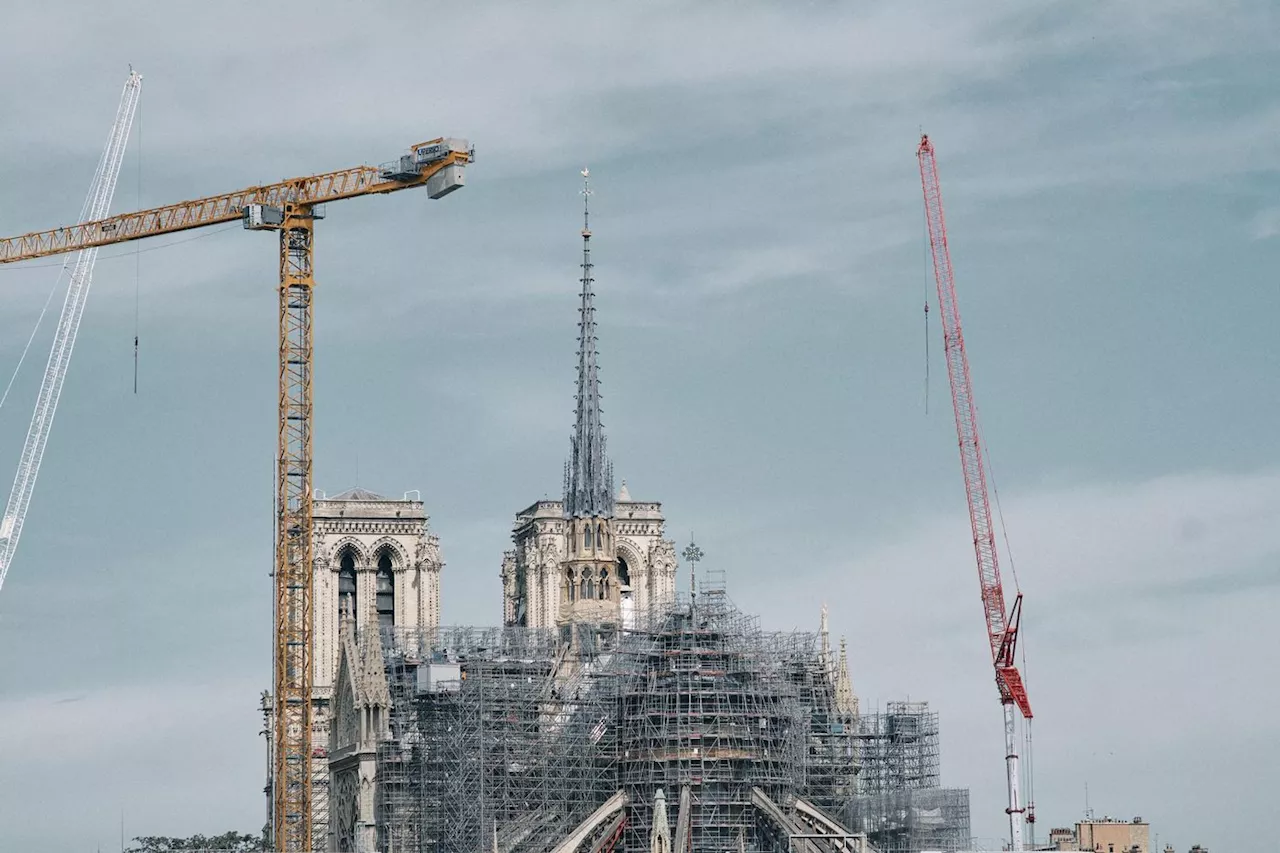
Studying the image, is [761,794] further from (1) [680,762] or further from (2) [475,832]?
(2) [475,832]

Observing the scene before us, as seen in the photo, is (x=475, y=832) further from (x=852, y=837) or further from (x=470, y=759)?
(x=852, y=837)

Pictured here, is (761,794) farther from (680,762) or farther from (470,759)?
(470,759)

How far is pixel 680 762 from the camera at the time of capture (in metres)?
198

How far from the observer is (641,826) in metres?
199

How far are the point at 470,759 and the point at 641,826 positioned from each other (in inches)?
505

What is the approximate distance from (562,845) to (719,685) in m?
15.9

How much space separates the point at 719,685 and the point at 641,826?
11206 millimetres

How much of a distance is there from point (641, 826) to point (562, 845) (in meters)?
6.90

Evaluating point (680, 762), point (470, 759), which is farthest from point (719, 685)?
point (470, 759)

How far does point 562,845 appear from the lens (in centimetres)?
19450

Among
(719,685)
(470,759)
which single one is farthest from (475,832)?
(719,685)

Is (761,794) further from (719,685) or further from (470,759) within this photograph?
(470,759)

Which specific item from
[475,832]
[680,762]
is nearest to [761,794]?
[680,762]

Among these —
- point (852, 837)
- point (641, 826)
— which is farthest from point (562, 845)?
point (852, 837)
